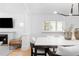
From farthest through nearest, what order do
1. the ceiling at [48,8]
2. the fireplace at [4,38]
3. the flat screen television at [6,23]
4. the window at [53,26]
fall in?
the flat screen television at [6,23]
the fireplace at [4,38]
the ceiling at [48,8]
the window at [53,26]

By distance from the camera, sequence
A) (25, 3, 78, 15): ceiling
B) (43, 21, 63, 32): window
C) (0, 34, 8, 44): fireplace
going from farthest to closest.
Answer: (0, 34, 8, 44): fireplace
(25, 3, 78, 15): ceiling
(43, 21, 63, 32): window

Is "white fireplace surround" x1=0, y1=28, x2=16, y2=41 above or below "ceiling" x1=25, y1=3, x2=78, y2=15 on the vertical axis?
below

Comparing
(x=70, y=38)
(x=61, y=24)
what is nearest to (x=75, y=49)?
(x=70, y=38)

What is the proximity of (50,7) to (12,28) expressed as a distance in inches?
34.7

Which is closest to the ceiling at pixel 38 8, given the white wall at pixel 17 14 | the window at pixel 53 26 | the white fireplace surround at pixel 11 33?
the white wall at pixel 17 14

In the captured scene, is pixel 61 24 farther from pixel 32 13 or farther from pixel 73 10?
pixel 32 13

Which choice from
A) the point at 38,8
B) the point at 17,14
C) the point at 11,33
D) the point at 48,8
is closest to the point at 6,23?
the point at 11,33

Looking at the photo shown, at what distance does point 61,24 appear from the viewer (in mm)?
2561

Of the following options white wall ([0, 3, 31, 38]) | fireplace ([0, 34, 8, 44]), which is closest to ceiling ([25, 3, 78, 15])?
white wall ([0, 3, 31, 38])

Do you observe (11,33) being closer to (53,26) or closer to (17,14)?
(17,14)

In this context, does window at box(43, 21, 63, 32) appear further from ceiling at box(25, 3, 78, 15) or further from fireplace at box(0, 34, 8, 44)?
fireplace at box(0, 34, 8, 44)

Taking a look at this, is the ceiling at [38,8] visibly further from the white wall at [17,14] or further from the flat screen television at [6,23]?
the flat screen television at [6,23]

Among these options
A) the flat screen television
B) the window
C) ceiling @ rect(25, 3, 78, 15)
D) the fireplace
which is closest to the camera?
the window

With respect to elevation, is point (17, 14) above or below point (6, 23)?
above
